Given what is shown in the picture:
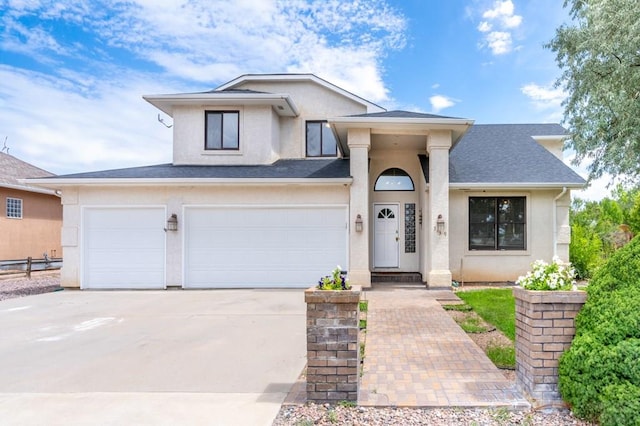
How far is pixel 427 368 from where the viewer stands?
4395mm

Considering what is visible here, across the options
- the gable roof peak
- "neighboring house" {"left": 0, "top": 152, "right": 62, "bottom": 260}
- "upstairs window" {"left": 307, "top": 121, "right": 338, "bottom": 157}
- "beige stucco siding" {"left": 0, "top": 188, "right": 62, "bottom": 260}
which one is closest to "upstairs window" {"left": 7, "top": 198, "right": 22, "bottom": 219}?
"neighboring house" {"left": 0, "top": 152, "right": 62, "bottom": 260}

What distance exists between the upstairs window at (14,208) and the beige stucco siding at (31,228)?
12 cm

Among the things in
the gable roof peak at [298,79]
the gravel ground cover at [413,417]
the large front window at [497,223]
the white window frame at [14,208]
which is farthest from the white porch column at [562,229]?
the white window frame at [14,208]

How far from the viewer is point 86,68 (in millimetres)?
14750

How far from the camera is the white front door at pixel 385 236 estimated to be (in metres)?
12.0

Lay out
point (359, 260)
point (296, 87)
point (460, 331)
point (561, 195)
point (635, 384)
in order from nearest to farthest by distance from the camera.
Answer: point (635, 384)
point (460, 331)
point (359, 260)
point (561, 195)
point (296, 87)

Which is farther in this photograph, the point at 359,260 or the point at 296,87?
the point at 296,87

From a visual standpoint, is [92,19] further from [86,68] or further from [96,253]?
[96,253]

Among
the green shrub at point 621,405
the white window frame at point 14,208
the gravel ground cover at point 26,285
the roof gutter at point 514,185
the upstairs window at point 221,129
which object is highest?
the upstairs window at point 221,129

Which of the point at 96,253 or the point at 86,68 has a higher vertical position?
A: the point at 86,68

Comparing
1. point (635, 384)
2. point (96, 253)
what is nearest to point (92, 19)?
point (96, 253)

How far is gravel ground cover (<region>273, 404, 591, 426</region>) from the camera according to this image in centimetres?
314

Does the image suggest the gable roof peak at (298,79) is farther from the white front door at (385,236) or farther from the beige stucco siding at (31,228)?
the beige stucco siding at (31,228)

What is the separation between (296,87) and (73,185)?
811 cm
